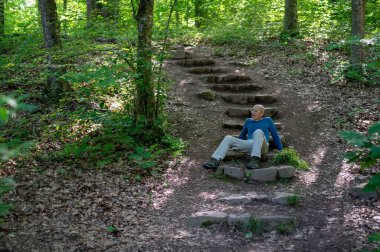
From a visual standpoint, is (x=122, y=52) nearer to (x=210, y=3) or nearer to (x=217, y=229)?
(x=217, y=229)

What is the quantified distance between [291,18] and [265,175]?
888 cm

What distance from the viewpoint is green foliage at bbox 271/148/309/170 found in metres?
7.24

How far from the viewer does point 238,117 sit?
963 centimetres

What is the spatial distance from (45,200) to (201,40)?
11.5m

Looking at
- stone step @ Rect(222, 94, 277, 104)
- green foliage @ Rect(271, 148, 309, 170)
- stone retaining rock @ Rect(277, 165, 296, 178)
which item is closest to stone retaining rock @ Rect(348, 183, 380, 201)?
stone retaining rock @ Rect(277, 165, 296, 178)

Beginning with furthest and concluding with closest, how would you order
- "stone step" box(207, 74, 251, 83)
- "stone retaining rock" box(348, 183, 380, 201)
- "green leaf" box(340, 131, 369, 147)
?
"stone step" box(207, 74, 251, 83) < "stone retaining rock" box(348, 183, 380, 201) < "green leaf" box(340, 131, 369, 147)

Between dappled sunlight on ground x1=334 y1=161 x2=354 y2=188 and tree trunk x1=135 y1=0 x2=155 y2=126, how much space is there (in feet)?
12.5

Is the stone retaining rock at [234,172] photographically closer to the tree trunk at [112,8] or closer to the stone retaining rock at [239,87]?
the stone retaining rock at [239,87]

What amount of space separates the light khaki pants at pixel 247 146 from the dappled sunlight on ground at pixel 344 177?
1.41 meters

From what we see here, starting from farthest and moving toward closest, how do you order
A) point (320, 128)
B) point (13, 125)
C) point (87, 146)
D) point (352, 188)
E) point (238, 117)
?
point (238, 117)
point (320, 128)
point (13, 125)
point (87, 146)
point (352, 188)

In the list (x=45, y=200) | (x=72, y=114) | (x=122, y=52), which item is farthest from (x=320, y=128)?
(x=45, y=200)

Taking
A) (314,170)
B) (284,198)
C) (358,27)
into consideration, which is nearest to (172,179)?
(284,198)

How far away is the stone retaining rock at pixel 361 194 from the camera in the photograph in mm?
5887

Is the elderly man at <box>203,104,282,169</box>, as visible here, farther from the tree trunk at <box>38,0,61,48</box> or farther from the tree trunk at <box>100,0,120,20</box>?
the tree trunk at <box>38,0,61,48</box>
